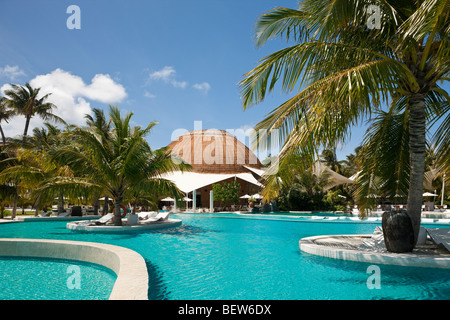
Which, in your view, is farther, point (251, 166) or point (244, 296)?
point (251, 166)

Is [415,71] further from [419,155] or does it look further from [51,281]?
[51,281]

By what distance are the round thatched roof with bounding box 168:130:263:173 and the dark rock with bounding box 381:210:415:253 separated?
3387 cm

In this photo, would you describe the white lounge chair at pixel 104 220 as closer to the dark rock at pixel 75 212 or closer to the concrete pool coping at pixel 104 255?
the concrete pool coping at pixel 104 255

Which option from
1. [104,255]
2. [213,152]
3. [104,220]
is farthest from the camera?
[213,152]

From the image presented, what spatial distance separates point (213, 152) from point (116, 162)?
30724 millimetres

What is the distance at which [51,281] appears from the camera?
15.5 ft

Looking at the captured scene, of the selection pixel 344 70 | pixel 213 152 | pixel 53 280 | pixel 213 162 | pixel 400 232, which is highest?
pixel 213 152

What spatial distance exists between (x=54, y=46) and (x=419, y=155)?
914 cm

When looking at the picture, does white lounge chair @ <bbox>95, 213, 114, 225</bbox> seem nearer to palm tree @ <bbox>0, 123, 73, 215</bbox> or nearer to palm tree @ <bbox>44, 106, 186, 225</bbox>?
palm tree @ <bbox>44, 106, 186, 225</bbox>

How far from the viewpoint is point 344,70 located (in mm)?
4855

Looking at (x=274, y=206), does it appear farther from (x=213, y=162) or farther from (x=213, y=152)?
(x=213, y=152)

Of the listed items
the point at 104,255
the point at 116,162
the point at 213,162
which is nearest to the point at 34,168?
the point at 116,162

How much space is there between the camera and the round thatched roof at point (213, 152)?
1577 inches
